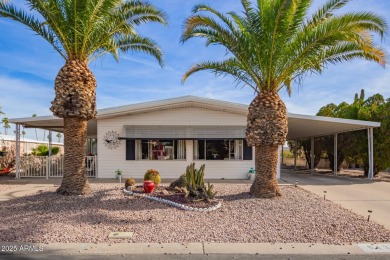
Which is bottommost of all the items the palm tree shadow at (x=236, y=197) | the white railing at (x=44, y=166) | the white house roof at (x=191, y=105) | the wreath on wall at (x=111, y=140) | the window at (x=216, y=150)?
the palm tree shadow at (x=236, y=197)

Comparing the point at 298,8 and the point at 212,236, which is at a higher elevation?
the point at 298,8

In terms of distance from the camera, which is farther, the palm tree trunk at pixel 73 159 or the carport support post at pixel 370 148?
the carport support post at pixel 370 148

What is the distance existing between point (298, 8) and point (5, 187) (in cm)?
1142

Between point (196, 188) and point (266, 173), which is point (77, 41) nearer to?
point (196, 188)

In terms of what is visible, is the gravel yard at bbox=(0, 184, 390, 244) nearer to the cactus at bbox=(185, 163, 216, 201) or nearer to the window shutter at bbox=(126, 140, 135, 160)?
the cactus at bbox=(185, 163, 216, 201)

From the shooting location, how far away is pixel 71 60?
874 cm

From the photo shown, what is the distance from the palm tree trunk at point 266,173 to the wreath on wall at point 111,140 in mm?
7516

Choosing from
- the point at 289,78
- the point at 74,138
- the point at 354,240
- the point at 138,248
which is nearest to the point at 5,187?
the point at 74,138

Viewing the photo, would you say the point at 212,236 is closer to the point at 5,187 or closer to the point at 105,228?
the point at 105,228

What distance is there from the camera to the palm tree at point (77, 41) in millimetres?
8203

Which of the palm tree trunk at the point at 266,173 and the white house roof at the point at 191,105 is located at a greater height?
the white house roof at the point at 191,105

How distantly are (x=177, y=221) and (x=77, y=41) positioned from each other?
5.64m

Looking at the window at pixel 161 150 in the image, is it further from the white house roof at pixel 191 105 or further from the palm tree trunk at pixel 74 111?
the palm tree trunk at pixel 74 111

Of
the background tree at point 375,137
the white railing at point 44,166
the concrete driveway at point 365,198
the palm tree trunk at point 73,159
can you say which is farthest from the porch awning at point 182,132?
the background tree at point 375,137
